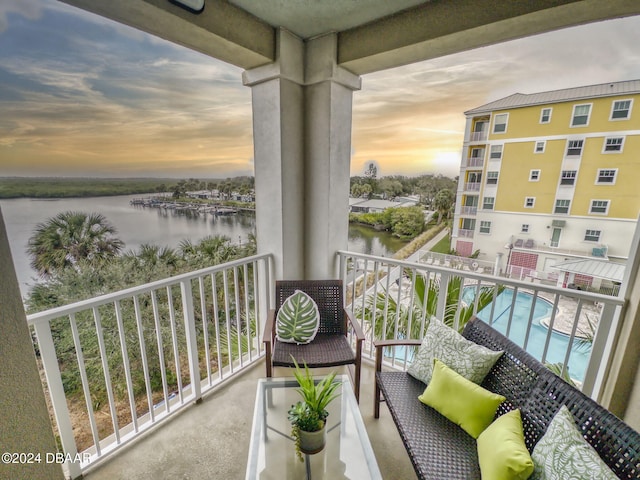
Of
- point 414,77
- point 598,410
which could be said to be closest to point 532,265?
point 598,410

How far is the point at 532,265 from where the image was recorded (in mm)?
1894

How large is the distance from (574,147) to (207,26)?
253 cm

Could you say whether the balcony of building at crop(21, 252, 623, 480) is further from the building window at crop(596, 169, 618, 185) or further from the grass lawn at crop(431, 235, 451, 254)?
the building window at crop(596, 169, 618, 185)

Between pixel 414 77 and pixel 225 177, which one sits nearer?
pixel 414 77

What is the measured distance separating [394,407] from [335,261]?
1.46 metres

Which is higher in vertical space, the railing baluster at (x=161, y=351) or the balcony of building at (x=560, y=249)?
the balcony of building at (x=560, y=249)

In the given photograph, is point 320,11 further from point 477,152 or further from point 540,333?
point 540,333

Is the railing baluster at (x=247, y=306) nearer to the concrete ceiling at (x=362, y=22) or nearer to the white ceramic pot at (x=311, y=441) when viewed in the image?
the white ceramic pot at (x=311, y=441)

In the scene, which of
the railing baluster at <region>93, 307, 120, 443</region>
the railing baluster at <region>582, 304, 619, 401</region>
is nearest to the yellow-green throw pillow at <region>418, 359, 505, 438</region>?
the railing baluster at <region>582, 304, 619, 401</region>

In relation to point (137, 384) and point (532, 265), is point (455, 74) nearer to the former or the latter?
point (532, 265)

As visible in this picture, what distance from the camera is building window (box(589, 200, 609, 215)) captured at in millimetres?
1649

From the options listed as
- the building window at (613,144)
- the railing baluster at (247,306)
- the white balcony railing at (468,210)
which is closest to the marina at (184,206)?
the railing baluster at (247,306)

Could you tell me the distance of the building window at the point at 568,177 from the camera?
69.5 inches

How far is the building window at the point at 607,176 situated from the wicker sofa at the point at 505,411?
1138mm
